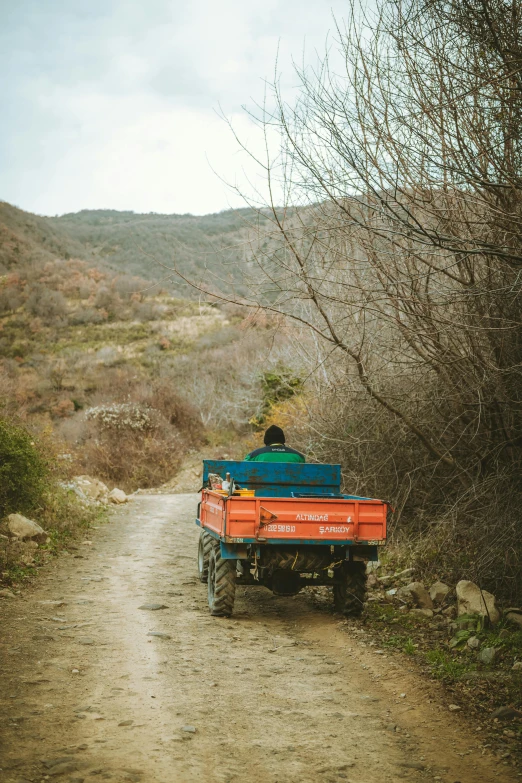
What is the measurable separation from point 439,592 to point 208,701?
386cm

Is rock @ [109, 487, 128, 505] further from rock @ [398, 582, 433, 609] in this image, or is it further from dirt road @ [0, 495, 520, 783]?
rock @ [398, 582, 433, 609]

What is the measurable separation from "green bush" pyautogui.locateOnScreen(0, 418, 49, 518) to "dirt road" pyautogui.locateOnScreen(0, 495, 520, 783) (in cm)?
347

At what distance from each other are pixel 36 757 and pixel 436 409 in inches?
259

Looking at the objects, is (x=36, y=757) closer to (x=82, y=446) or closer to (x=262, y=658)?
(x=262, y=658)

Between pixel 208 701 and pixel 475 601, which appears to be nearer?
pixel 208 701

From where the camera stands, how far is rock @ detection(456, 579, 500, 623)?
703 centimetres

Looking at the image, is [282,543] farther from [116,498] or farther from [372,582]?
[116,498]

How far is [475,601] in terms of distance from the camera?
7270mm

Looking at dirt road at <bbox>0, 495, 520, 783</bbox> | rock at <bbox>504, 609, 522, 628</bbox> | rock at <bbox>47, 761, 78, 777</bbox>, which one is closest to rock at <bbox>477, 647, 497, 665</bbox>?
dirt road at <bbox>0, 495, 520, 783</bbox>

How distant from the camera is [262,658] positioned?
247 inches

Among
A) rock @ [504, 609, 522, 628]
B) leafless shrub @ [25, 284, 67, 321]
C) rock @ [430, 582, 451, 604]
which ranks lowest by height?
rock @ [430, 582, 451, 604]

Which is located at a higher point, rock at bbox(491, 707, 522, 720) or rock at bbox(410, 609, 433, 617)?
rock at bbox(491, 707, 522, 720)

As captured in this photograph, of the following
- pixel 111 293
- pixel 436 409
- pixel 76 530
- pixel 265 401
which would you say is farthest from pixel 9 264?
pixel 436 409

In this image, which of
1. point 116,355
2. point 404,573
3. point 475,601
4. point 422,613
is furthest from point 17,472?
point 116,355
